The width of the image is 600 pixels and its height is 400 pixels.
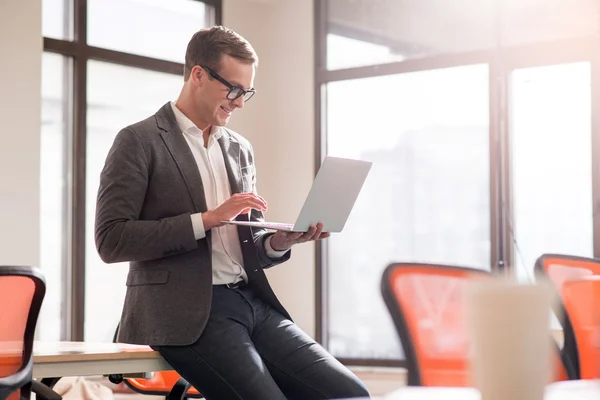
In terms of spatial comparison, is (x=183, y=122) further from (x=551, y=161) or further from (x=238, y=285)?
(x=551, y=161)

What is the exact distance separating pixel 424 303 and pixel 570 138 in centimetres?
384

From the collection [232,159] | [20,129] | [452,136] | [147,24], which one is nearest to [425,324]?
[232,159]

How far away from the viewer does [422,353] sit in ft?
5.98

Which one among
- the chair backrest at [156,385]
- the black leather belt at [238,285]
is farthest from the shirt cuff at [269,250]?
the chair backrest at [156,385]

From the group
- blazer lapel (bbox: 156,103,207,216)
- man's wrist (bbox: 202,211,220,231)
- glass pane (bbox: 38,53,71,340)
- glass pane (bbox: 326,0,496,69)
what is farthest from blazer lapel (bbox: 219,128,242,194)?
glass pane (bbox: 326,0,496,69)

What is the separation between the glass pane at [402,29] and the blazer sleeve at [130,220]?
4.00 meters

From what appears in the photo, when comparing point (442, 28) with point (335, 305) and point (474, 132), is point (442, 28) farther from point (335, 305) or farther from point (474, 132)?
point (335, 305)

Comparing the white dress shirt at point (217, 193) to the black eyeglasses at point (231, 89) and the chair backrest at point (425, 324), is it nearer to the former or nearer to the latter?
the black eyeglasses at point (231, 89)

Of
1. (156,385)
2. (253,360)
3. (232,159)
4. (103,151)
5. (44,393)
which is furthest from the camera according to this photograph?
(103,151)

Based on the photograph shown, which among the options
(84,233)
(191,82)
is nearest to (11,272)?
(191,82)

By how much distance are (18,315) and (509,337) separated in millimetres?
1847

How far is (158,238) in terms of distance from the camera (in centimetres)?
202

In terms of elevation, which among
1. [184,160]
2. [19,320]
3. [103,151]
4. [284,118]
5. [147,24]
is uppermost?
[147,24]

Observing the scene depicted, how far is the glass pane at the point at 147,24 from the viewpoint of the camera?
223 inches
